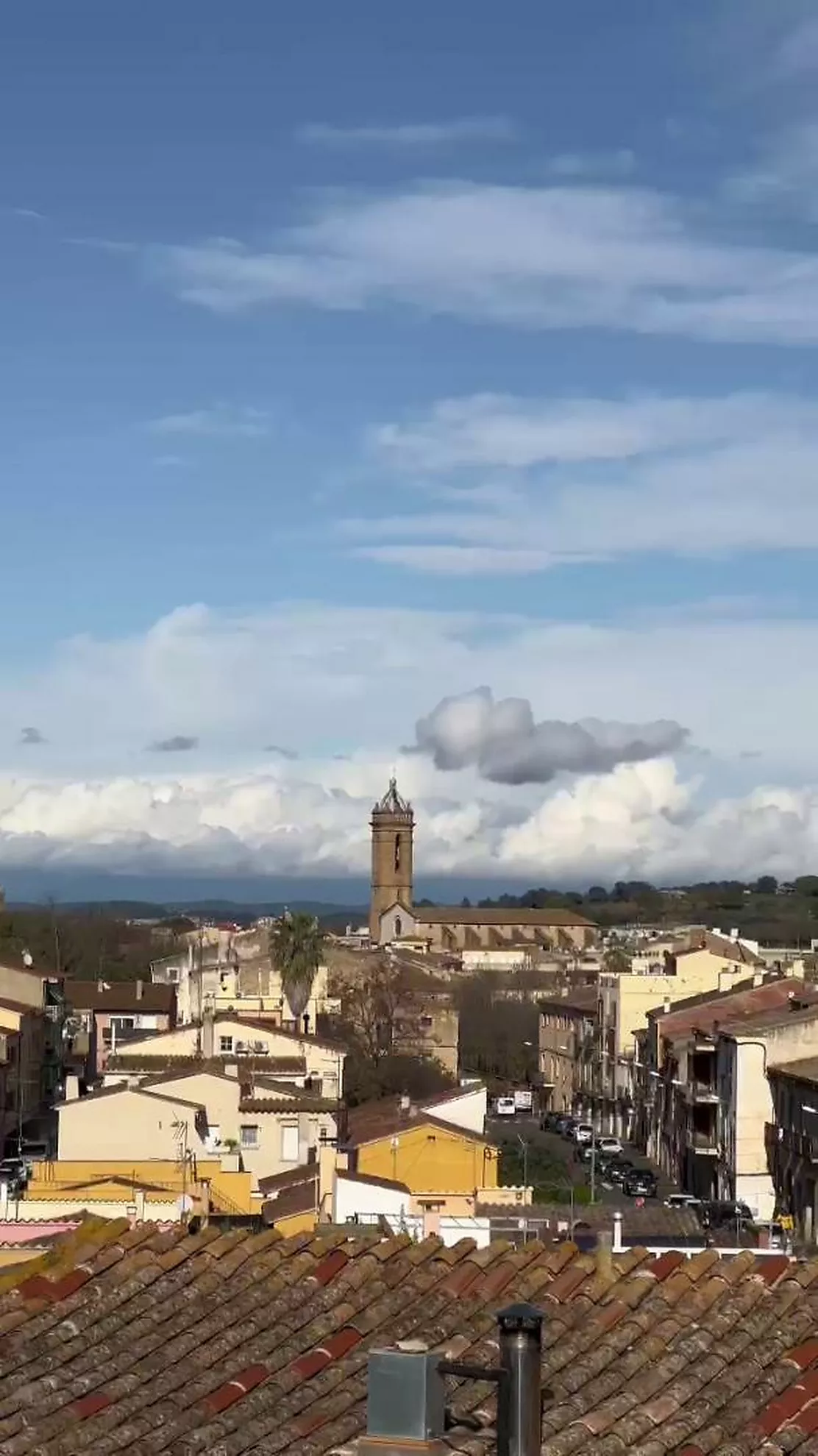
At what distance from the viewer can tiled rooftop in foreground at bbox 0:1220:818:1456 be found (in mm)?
7887

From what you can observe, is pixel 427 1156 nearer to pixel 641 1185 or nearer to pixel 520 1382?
pixel 641 1185

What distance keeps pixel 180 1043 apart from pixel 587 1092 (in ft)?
114

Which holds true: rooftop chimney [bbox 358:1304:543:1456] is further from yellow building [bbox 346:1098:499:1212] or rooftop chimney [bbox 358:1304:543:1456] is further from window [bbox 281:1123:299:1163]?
window [bbox 281:1123:299:1163]

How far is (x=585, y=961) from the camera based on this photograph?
139m

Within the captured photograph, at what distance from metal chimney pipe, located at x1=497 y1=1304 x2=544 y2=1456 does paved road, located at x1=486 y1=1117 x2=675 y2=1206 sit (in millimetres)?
44144

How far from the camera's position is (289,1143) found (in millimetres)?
48062

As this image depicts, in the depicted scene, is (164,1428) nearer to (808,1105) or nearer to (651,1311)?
(651,1311)

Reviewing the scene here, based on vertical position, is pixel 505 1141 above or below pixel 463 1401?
below

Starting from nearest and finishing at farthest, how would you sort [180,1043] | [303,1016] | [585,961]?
[180,1043], [303,1016], [585,961]

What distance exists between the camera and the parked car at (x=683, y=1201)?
5072cm

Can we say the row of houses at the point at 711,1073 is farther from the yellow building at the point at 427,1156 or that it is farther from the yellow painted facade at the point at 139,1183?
the yellow painted facade at the point at 139,1183


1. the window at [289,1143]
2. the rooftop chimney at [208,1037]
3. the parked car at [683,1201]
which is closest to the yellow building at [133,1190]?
the window at [289,1143]

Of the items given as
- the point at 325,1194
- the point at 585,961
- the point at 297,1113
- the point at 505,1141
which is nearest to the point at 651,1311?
the point at 325,1194

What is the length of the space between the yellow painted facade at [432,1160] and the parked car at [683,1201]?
698 cm
